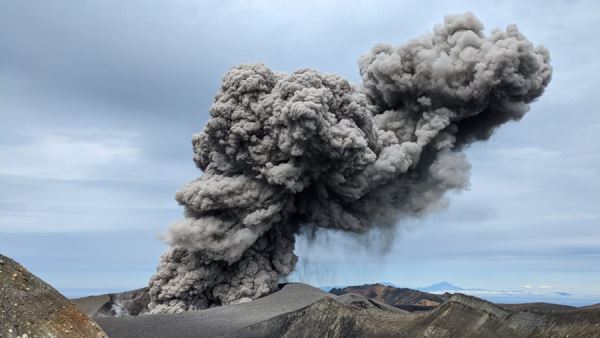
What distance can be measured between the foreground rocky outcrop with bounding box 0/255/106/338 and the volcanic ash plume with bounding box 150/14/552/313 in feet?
57.0

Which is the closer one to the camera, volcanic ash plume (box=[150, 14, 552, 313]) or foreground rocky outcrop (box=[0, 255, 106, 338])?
foreground rocky outcrop (box=[0, 255, 106, 338])

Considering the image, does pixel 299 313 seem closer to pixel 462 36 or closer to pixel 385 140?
pixel 385 140

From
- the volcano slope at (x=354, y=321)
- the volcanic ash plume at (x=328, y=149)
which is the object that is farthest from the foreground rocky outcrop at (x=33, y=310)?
the volcanic ash plume at (x=328, y=149)

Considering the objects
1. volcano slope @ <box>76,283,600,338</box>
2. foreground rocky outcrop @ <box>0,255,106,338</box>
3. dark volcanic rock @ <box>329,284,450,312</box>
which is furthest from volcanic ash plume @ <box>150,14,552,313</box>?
dark volcanic rock @ <box>329,284,450,312</box>

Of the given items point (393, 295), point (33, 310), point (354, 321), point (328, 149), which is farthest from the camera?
point (393, 295)

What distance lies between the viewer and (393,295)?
204 feet

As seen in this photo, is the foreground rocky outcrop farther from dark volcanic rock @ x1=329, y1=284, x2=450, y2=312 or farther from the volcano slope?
dark volcanic rock @ x1=329, y1=284, x2=450, y2=312

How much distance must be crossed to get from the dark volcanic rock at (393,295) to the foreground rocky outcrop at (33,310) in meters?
41.2

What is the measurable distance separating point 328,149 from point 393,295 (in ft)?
108

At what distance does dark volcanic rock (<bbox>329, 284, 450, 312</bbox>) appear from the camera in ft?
184

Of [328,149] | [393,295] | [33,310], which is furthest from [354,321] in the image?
[393,295]

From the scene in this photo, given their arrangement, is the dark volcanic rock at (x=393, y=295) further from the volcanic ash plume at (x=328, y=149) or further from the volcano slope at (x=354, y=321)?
the volcano slope at (x=354, y=321)

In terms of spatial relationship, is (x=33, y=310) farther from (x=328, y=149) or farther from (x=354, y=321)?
(x=328, y=149)

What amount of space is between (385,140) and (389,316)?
1346 centimetres
